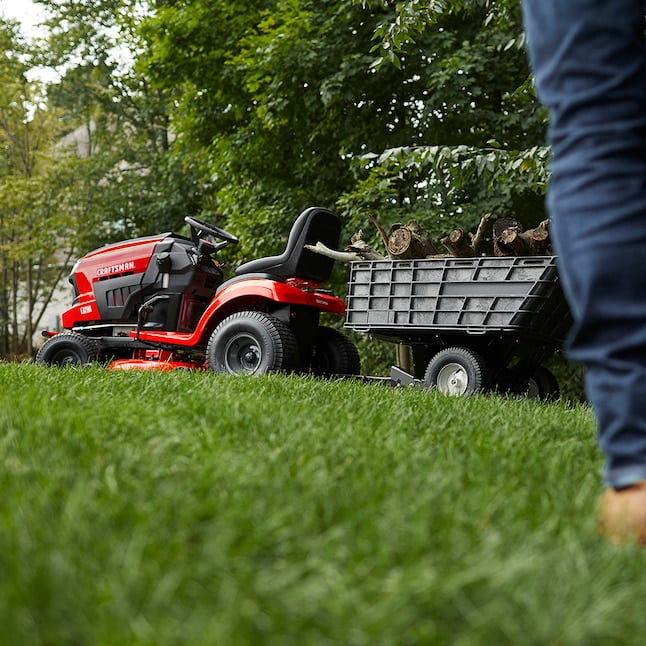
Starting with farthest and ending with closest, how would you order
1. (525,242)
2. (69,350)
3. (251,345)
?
(69,350) < (251,345) < (525,242)

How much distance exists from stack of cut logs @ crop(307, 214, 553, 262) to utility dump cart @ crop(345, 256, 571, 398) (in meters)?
0.16

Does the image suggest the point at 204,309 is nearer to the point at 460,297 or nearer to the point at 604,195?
the point at 460,297

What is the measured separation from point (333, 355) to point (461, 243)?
1.53 metres

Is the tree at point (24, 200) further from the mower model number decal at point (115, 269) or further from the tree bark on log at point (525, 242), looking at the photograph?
the tree bark on log at point (525, 242)

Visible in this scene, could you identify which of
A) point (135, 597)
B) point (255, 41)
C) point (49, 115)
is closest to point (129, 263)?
point (255, 41)

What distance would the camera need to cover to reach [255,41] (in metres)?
Result: 12.0

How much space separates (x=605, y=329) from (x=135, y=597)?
975 mm

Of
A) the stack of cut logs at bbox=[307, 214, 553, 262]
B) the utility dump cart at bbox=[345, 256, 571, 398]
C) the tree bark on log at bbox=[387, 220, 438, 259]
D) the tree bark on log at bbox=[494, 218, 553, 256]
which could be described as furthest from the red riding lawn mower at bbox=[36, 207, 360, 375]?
the tree bark on log at bbox=[494, 218, 553, 256]

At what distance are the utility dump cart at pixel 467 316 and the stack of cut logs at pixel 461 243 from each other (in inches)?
6.3

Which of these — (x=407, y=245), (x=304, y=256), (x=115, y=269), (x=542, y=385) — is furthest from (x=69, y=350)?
(x=542, y=385)

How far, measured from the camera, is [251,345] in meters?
6.32

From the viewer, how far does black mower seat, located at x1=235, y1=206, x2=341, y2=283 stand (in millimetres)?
6562

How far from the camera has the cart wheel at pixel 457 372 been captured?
568cm

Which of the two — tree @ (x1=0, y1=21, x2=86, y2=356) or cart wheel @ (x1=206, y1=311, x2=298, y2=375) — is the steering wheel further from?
tree @ (x1=0, y1=21, x2=86, y2=356)
